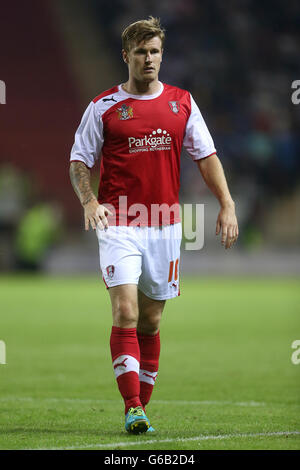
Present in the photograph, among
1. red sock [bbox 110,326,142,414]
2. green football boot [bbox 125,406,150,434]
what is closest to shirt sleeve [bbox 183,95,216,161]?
red sock [bbox 110,326,142,414]

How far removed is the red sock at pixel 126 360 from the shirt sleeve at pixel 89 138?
944mm

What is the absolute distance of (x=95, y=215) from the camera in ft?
14.6

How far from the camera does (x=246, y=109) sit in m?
32.4

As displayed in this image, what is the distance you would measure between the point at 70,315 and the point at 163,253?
8676mm

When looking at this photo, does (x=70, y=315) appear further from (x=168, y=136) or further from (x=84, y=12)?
(x=84, y=12)

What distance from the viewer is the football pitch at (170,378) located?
14.4 ft

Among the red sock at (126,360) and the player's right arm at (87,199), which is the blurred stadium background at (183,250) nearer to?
the red sock at (126,360)

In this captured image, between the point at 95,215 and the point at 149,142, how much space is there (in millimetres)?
512

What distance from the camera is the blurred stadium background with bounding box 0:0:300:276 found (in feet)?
102

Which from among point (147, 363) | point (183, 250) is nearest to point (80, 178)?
point (147, 363)

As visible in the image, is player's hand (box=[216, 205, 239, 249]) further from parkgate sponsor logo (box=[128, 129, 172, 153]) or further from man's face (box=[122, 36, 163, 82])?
man's face (box=[122, 36, 163, 82])

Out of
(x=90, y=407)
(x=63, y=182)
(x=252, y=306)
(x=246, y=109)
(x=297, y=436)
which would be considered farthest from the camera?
(x=63, y=182)

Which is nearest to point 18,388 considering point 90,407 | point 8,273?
point 90,407

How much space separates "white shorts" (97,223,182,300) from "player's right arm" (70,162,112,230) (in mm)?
133
